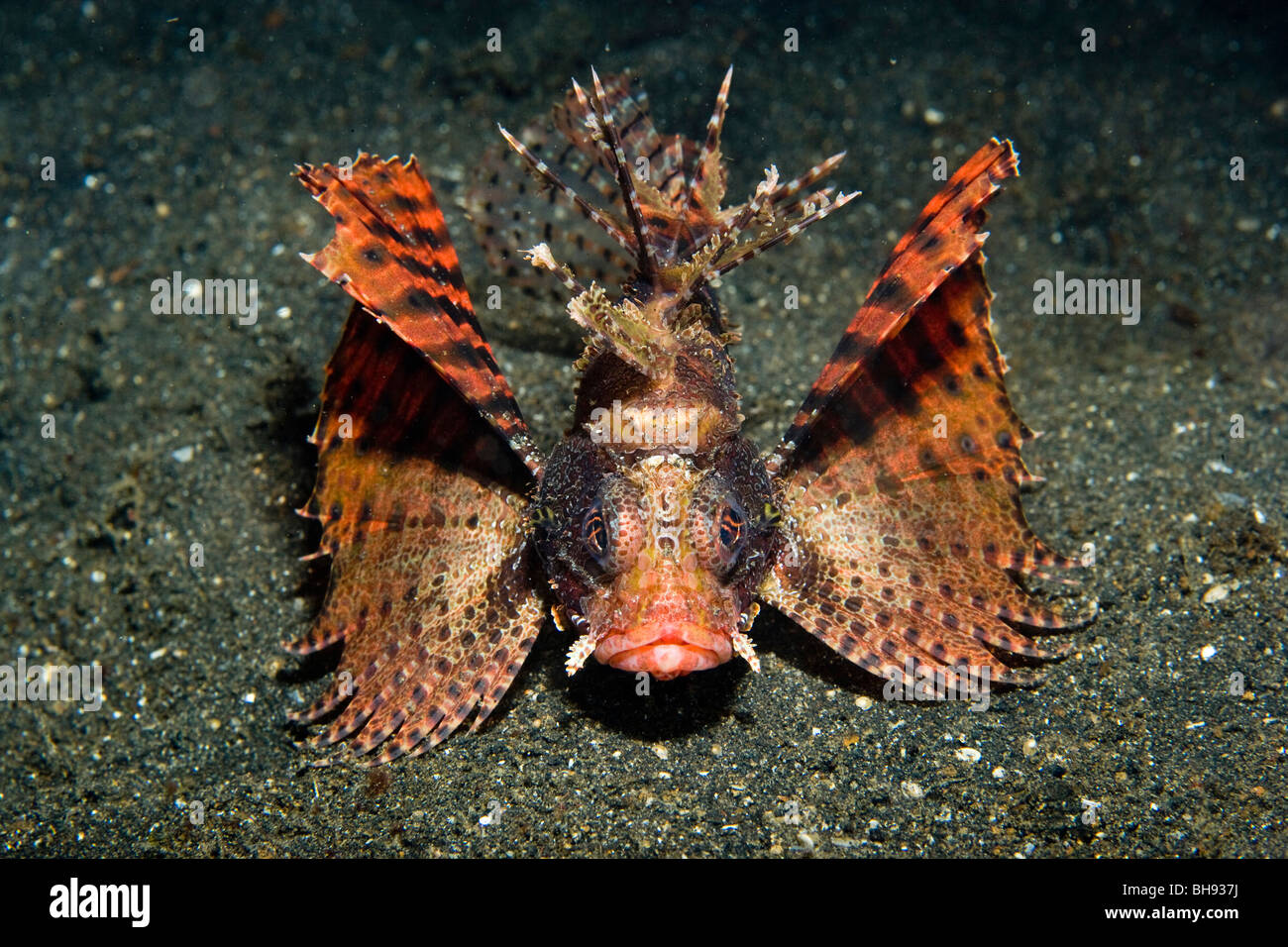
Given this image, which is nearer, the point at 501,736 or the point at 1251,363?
the point at 501,736

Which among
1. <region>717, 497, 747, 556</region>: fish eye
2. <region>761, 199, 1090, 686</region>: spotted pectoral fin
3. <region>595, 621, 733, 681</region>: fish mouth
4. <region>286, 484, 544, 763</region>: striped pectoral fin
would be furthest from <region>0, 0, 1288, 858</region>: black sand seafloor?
<region>717, 497, 747, 556</region>: fish eye

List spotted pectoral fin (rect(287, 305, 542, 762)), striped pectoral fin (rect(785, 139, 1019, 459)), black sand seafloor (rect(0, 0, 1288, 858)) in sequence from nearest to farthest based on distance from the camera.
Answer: black sand seafloor (rect(0, 0, 1288, 858)) → striped pectoral fin (rect(785, 139, 1019, 459)) → spotted pectoral fin (rect(287, 305, 542, 762))

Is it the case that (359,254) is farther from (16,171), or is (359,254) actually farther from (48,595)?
(16,171)

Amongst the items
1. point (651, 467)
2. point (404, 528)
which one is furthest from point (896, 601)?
point (404, 528)

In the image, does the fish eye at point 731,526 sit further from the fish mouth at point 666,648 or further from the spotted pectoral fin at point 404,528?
the spotted pectoral fin at point 404,528

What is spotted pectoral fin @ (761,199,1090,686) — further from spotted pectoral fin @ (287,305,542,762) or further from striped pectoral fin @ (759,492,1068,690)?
spotted pectoral fin @ (287,305,542,762)

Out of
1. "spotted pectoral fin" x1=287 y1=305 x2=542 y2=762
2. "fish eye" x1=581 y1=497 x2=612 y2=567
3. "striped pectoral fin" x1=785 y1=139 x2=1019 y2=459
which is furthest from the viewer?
"spotted pectoral fin" x1=287 y1=305 x2=542 y2=762
